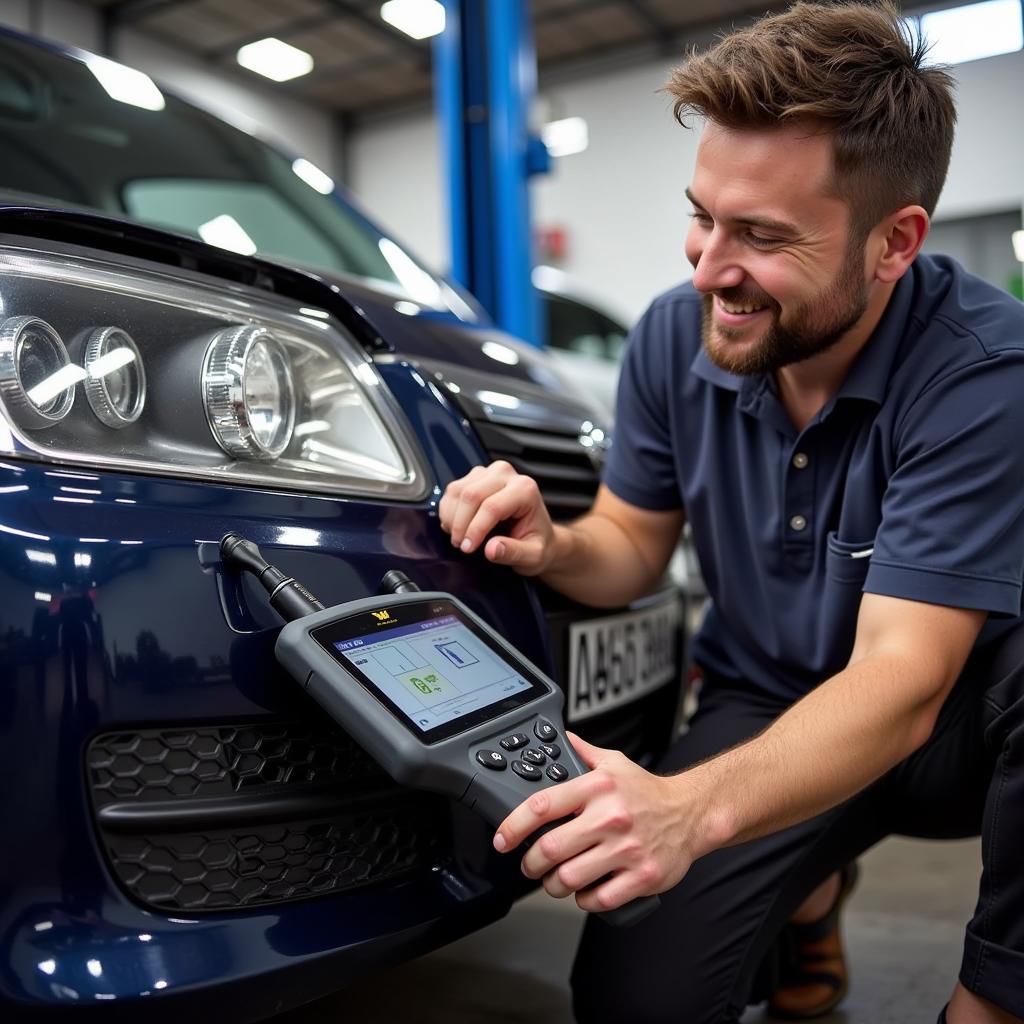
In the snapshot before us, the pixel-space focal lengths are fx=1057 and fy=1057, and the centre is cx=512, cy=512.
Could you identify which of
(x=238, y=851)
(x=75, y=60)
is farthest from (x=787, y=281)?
(x=75, y=60)

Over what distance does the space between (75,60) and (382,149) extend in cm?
932

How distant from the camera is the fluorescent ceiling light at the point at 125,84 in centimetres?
174

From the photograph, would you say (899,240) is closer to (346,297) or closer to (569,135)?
(346,297)

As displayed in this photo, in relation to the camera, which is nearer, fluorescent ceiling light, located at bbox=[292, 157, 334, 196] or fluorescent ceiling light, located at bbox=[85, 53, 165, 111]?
fluorescent ceiling light, located at bbox=[85, 53, 165, 111]

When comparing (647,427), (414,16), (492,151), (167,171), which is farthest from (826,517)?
(414,16)

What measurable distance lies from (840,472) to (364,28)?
8679 millimetres

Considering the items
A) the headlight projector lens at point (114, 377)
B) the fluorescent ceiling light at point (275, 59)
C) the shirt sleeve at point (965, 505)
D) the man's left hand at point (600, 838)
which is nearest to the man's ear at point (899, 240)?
the shirt sleeve at point (965, 505)

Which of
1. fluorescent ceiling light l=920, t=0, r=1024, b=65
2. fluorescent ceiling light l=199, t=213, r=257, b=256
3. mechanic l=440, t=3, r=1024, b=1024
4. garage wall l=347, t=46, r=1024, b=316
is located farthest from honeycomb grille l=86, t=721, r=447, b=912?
garage wall l=347, t=46, r=1024, b=316

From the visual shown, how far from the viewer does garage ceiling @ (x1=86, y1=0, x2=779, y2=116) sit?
329 inches

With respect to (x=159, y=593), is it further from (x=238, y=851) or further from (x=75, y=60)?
(x=75, y=60)

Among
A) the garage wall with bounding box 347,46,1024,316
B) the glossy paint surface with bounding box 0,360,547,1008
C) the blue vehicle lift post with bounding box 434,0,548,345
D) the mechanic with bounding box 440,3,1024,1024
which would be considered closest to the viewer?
the glossy paint surface with bounding box 0,360,547,1008

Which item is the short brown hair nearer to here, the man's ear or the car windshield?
the man's ear

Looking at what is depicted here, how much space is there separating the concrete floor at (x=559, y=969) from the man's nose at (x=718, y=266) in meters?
0.88

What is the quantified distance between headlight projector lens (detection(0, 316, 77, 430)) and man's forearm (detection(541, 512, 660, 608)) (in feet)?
1.79
